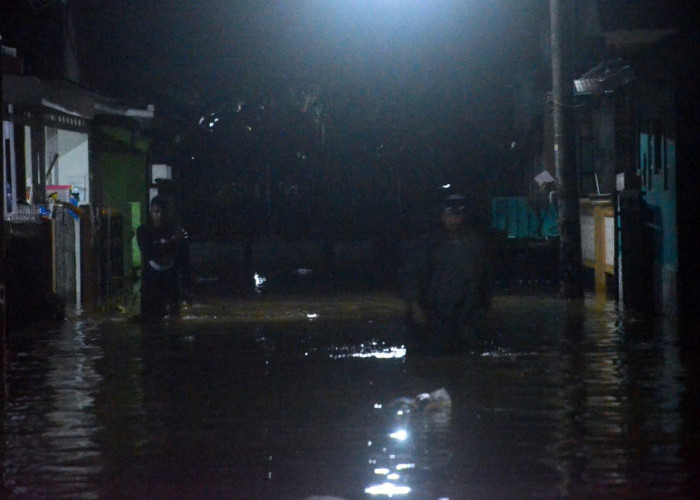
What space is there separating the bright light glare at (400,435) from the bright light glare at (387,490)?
164cm

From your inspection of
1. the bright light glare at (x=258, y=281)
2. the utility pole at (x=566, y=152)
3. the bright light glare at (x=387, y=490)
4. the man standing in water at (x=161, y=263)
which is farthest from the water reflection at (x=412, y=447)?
the bright light glare at (x=258, y=281)

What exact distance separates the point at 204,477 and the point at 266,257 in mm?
32369

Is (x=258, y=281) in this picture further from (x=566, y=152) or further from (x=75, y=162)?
(x=566, y=152)

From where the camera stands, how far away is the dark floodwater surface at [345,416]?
27.2ft

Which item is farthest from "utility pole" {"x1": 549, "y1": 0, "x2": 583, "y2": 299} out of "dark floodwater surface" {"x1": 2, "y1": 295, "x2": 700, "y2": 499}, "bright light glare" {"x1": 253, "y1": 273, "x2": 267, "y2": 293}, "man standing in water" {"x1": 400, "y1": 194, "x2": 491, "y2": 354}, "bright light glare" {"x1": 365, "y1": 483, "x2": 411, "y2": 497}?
"bright light glare" {"x1": 365, "y1": 483, "x2": 411, "y2": 497}

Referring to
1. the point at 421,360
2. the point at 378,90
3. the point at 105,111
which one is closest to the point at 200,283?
the point at 105,111

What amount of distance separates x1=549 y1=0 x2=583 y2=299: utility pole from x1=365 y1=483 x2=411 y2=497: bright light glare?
48.6 ft

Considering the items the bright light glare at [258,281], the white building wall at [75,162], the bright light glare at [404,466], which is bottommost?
the bright light glare at [404,466]

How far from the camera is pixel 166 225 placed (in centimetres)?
1973

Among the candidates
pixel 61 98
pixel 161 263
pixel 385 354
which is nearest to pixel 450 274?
pixel 385 354

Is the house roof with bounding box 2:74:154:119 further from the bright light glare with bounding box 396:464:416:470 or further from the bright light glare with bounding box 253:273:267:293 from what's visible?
the bright light glare with bounding box 396:464:416:470

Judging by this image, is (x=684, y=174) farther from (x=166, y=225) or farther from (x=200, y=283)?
(x=200, y=283)

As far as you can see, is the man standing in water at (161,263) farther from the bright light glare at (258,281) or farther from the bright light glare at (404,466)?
the bright light glare at (404,466)

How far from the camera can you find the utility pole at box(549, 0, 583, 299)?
2256cm
